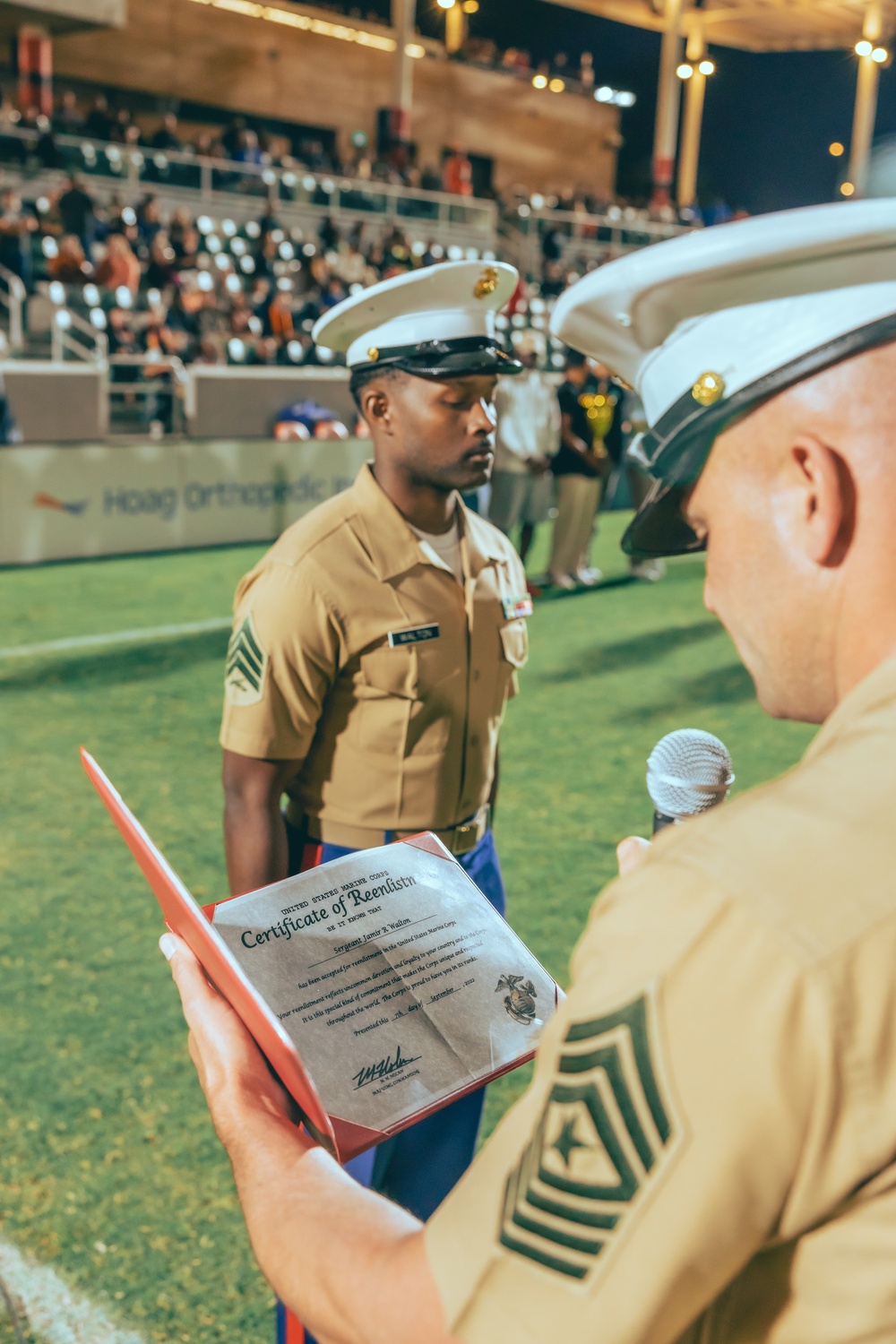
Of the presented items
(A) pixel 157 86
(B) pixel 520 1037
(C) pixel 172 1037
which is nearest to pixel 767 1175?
(B) pixel 520 1037

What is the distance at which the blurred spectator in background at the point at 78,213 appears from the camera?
51.8 feet

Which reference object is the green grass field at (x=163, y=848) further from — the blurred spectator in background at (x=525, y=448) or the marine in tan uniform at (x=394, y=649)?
the blurred spectator in background at (x=525, y=448)

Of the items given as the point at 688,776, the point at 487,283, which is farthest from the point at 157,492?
the point at 688,776

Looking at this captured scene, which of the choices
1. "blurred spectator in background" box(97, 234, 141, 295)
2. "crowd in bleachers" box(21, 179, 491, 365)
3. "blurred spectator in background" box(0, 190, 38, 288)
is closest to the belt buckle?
"crowd in bleachers" box(21, 179, 491, 365)

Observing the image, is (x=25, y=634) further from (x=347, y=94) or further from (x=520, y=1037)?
(x=347, y=94)

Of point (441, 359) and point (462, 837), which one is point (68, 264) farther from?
point (462, 837)

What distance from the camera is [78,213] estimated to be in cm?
1590

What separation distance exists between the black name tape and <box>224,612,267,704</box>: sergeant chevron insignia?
25 centimetres

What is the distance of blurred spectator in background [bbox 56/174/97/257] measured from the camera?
15.8m

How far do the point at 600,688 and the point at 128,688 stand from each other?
9.15 feet

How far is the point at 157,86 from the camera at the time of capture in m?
25.4

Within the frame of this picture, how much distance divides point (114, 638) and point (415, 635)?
5.80m

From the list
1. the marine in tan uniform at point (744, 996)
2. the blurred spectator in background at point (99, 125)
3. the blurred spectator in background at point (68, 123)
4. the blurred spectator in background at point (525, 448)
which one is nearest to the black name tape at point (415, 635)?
the marine in tan uniform at point (744, 996)
